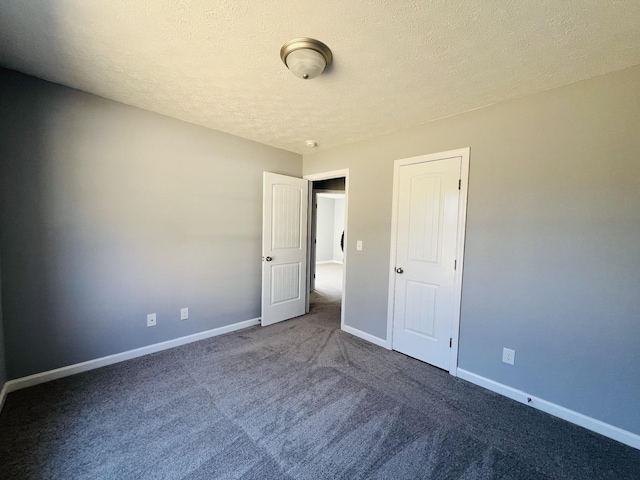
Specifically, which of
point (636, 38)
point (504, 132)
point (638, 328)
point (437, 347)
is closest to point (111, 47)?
point (504, 132)

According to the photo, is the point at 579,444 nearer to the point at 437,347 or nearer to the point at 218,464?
the point at 437,347

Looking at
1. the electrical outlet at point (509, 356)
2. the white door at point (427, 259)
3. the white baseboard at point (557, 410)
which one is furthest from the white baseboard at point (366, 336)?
the electrical outlet at point (509, 356)

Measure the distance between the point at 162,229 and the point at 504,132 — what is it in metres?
3.30

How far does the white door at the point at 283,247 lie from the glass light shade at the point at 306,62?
1.80 meters

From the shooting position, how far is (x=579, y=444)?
66.4 inches

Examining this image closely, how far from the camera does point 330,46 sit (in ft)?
5.11

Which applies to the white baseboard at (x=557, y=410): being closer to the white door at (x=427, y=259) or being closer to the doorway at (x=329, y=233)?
the white door at (x=427, y=259)

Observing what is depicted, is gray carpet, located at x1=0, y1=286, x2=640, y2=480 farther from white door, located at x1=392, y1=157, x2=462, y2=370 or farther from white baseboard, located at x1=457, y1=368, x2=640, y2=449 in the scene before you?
white door, located at x1=392, y1=157, x2=462, y2=370

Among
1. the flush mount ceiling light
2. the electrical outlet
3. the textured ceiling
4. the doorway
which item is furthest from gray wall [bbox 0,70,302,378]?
the doorway

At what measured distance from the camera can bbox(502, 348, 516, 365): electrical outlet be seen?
212 centimetres

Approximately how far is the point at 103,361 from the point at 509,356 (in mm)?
3586

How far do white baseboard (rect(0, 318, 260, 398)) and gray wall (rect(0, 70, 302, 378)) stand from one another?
5 cm

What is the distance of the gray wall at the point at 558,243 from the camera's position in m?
1.69

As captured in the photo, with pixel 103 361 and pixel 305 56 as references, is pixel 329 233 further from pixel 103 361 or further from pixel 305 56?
pixel 305 56
